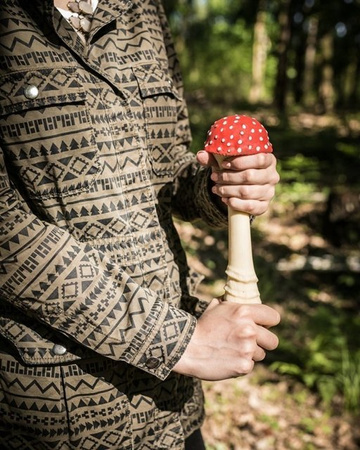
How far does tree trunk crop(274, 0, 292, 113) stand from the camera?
59.6ft

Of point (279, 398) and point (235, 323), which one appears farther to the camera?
point (279, 398)

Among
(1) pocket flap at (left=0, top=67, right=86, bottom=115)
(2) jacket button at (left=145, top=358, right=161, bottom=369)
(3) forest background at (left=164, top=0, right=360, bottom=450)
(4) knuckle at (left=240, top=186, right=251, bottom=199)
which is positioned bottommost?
(3) forest background at (left=164, top=0, right=360, bottom=450)

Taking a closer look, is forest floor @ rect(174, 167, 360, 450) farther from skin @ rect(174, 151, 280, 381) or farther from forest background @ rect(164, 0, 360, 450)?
skin @ rect(174, 151, 280, 381)

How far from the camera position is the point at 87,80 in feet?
4.04

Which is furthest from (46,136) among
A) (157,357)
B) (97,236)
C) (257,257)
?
(257,257)

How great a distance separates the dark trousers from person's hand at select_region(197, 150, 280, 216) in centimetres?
86

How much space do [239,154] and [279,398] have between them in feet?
10.8

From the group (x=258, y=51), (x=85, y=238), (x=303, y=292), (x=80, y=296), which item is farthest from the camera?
(x=258, y=51)

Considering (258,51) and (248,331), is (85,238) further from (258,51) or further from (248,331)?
(258,51)

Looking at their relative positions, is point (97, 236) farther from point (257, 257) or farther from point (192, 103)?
point (192, 103)

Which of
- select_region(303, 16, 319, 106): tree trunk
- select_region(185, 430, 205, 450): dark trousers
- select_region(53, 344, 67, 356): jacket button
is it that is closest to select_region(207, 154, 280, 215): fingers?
select_region(53, 344, 67, 356): jacket button

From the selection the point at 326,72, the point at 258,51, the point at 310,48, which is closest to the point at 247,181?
the point at 326,72

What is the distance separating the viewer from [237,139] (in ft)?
A: 3.78

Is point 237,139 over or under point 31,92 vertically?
under
